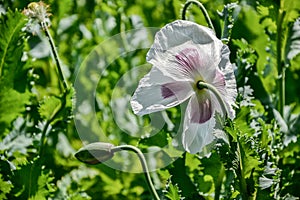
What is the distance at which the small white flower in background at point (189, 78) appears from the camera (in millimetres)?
798

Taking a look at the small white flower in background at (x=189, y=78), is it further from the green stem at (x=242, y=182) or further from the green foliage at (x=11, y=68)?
the green foliage at (x=11, y=68)

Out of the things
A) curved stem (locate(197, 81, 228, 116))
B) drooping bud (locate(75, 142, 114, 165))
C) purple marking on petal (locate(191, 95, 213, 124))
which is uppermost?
curved stem (locate(197, 81, 228, 116))

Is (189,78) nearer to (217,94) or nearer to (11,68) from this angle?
(217,94)

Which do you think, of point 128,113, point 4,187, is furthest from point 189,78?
point 128,113

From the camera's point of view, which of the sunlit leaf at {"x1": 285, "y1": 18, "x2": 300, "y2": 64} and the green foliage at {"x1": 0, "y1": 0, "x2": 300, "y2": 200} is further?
the sunlit leaf at {"x1": 285, "y1": 18, "x2": 300, "y2": 64}

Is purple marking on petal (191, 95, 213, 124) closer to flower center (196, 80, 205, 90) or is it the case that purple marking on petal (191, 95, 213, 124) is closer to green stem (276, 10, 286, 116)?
flower center (196, 80, 205, 90)

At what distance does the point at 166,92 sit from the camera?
81cm

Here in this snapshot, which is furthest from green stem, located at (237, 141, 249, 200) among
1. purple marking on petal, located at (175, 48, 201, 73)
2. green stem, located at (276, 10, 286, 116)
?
green stem, located at (276, 10, 286, 116)

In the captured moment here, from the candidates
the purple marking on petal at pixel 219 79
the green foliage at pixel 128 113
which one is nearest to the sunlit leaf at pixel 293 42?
the green foliage at pixel 128 113

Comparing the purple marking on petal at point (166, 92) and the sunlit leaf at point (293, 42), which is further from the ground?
the purple marking on petal at point (166, 92)

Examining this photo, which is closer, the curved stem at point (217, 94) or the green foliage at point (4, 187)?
the curved stem at point (217, 94)

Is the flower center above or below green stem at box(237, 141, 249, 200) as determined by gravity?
above

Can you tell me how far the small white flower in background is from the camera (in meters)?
0.80

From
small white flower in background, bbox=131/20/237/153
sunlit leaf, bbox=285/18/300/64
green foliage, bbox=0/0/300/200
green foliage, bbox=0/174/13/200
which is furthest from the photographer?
sunlit leaf, bbox=285/18/300/64
